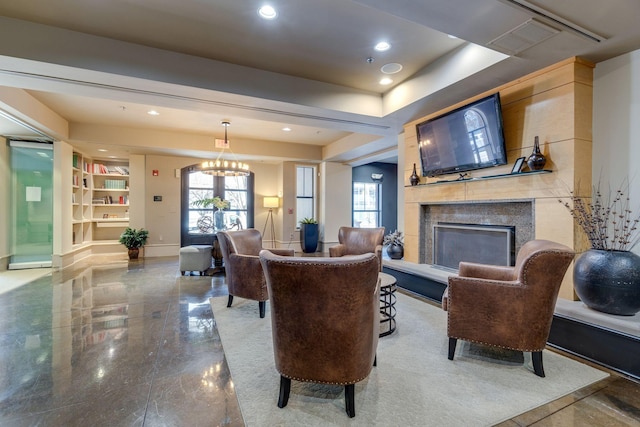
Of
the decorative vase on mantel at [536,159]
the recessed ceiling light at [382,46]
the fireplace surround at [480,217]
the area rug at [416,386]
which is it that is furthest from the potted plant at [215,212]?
the decorative vase on mantel at [536,159]

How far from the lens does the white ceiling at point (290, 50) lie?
2.35 meters

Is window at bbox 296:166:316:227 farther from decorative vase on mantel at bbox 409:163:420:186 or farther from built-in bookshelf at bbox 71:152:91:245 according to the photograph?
built-in bookshelf at bbox 71:152:91:245

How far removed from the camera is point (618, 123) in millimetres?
2762

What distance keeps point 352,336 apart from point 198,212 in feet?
24.4

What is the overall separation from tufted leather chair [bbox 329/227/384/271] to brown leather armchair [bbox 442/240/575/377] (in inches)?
82.6

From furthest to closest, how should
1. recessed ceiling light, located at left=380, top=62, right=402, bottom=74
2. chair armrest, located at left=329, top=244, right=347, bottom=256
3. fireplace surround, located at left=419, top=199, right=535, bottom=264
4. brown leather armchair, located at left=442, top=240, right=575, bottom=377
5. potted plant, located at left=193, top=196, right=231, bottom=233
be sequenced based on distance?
potted plant, located at left=193, top=196, right=231, bottom=233
chair armrest, located at left=329, top=244, right=347, bottom=256
recessed ceiling light, located at left=380, top=62, right=402, bottom=74
fireplace surround, located at left=419, top=199, right=535, bottom=264
brown leather armchair, located at left=442, top=240, right=575, bottom=377

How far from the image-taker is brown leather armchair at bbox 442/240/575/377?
6.74 feet

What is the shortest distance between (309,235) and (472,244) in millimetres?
4868

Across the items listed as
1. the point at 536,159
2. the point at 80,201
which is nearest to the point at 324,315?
the point at 536,159

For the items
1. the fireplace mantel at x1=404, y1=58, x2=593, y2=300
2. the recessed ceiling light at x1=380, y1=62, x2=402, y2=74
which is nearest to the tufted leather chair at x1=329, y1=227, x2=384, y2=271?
the fireplace mantel at x1=404, y1=58, x2=593, y2=300

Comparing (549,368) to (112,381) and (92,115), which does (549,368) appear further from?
(92,115)

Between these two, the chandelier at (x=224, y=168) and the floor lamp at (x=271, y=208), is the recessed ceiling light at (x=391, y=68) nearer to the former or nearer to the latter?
the chandelier at (x=224, y=168)

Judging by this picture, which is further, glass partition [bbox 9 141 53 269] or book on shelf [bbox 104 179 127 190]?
book on shelf [bbox 104 179 127 190]

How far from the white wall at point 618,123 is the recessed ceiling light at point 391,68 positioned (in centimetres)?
200
